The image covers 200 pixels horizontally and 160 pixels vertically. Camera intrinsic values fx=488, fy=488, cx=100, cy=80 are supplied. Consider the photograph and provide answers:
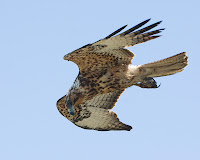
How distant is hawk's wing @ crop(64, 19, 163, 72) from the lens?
10.3 m

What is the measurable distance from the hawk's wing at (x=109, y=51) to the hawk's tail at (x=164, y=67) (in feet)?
1.36

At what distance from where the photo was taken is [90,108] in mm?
12570

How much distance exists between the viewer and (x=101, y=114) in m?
12.5

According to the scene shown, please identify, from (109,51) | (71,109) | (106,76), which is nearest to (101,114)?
(71,109)

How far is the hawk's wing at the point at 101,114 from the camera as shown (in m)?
12.4

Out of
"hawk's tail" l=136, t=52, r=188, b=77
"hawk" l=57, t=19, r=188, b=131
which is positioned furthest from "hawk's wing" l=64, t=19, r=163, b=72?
"hawk's tail" l=136, t=52, r=188, b=77

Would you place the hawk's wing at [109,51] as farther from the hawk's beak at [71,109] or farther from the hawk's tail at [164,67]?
the hawk's beak at [71,109]

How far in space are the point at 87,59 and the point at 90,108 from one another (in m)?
1.76

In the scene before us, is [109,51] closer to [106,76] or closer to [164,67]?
[106,76]

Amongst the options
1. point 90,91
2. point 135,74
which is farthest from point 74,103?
point 135,74

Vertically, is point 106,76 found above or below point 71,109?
above

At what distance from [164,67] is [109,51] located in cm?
131

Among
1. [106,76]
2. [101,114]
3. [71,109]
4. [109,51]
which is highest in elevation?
[109,51]

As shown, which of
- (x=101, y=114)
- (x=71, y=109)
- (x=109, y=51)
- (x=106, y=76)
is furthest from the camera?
(x=101, y=114)
